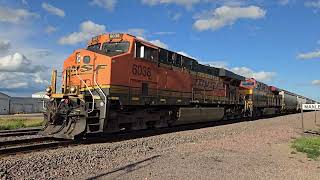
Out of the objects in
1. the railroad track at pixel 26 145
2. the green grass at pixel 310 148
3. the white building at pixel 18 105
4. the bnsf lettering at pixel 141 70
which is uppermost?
the bnsf lettering at pixel 141 70

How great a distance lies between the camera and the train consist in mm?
13086

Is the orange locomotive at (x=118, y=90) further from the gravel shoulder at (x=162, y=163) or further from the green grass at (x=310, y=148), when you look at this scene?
the green grass at (x=310, y=148)

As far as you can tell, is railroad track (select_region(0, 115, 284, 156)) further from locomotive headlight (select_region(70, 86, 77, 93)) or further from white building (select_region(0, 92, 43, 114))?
white building (select_region(0, 92, 43, 114))

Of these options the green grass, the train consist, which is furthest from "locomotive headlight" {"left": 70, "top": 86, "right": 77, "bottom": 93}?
the green grass

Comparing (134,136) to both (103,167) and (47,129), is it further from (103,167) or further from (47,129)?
(103,167)

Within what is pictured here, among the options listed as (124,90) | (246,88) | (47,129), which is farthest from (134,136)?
(246,88)

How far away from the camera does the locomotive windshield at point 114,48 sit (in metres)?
14.6

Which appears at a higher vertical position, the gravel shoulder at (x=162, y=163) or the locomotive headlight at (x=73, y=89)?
the locomotive headlight at (x=73, y=89)

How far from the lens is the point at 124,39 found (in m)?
14.9

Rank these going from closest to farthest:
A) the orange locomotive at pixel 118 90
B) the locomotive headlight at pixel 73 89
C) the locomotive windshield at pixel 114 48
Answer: the orange locomotive at pixel 118 90 → the locomotive headlight at pixel 73 89 → the locomotive windshield at pixel 114 48

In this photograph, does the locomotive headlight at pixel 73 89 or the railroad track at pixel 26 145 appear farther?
the locomotive headlight at pixel 73 89

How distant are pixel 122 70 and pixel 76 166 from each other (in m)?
6.37

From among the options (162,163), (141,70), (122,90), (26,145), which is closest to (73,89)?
(122,90)

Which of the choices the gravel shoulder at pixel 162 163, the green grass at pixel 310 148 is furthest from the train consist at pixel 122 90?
the green grass at pixel 310 148
